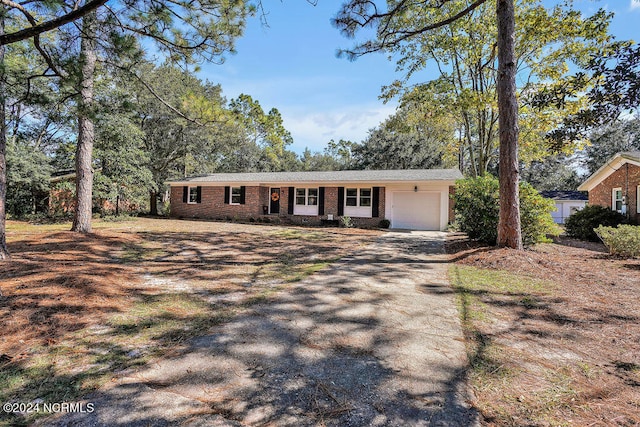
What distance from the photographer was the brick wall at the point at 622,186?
37.9ft

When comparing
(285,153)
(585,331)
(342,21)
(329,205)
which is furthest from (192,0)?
(285,153)

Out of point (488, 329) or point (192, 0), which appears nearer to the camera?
point (488, 329)

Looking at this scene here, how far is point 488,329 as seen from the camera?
2.99 m

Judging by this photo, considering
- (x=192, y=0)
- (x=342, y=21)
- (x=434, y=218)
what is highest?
(x=342, y=21)

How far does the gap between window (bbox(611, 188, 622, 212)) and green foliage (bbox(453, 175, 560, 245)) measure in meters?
8.56

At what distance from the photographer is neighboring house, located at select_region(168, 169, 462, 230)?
1484 cm

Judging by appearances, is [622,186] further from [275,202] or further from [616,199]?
[275,202]

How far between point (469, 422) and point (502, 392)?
18.0 inches

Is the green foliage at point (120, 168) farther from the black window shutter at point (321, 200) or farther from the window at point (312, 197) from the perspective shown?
the black window shutter at point (321, 200)

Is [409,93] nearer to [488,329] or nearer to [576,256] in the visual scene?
[576,256]

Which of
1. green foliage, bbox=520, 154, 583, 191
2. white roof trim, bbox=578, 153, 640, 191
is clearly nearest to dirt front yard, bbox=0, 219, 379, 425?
white roof trim, bbox=578, 153, 640, 191

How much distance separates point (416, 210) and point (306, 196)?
19.9 feet

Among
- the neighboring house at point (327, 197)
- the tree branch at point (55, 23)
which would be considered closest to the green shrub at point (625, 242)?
the neighboring house at point (327, 197)

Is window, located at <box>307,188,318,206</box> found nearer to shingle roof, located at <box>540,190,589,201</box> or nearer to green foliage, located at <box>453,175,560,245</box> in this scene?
green foliage, located at <box>453,175,560,245</box>
